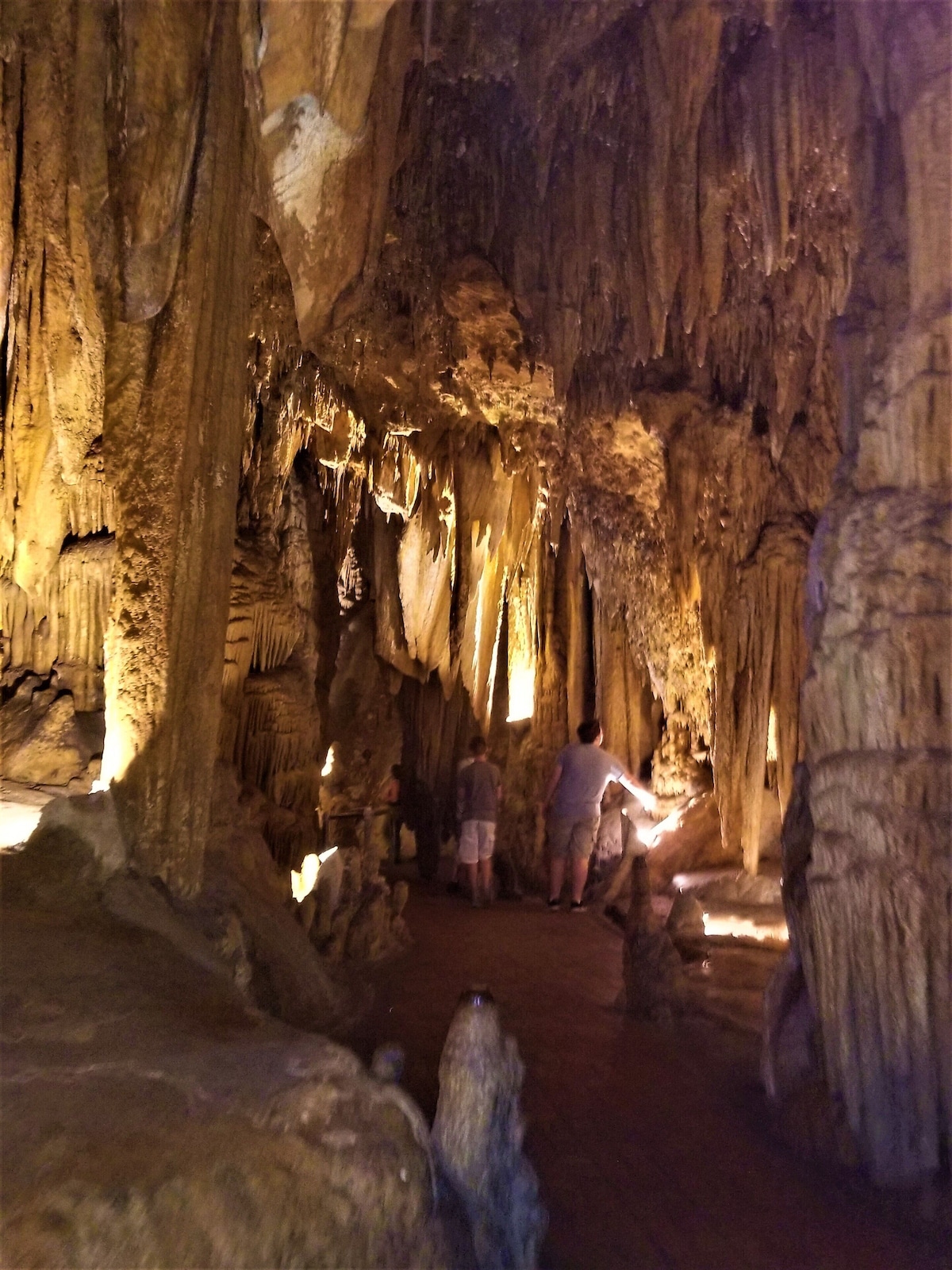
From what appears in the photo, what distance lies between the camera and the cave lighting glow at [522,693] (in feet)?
36.1

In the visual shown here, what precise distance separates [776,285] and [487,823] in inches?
193

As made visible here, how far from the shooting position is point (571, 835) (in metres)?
7.75

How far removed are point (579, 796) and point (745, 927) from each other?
158 centimetres

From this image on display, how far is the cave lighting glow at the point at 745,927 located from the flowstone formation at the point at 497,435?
912mm

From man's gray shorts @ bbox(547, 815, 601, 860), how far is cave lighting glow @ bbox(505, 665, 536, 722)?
10.6ft

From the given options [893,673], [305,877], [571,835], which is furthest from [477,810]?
[893,673]

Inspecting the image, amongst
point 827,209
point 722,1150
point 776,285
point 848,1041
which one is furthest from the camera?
point 776,285

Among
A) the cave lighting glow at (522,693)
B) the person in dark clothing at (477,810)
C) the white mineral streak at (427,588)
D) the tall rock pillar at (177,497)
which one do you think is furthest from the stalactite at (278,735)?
the tall rock pillar at (177,497)

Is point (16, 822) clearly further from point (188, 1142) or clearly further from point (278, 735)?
point (278, 735)

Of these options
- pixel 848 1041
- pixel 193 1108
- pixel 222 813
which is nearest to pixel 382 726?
pixel 222 813

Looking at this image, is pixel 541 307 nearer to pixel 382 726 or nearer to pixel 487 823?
pixel 487 823

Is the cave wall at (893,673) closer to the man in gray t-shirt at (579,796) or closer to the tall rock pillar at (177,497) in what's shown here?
the tall rock pillar at (177,497)

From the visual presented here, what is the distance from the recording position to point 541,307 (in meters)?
7.48

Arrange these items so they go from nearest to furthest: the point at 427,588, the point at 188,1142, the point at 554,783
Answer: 1. the point at 188,1142
2. the point at 554,783
3. the point at 427,588
